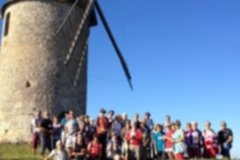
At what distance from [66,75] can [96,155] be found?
7.86 metres

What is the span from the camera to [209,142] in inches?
568

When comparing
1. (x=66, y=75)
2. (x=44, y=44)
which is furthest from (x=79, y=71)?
(x=44, y=44)

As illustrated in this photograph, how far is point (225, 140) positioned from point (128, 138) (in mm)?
3329

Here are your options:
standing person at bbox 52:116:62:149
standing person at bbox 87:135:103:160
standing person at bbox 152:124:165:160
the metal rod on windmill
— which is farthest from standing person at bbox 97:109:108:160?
the metal rod on windmill

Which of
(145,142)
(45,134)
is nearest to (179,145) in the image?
(145,142)

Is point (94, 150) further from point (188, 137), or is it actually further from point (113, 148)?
point (188, 137)

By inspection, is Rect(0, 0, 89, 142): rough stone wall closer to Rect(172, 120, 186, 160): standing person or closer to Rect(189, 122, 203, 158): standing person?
Rect(189, 122, 203, 158): standing person

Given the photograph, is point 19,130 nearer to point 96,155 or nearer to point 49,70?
point 49,70

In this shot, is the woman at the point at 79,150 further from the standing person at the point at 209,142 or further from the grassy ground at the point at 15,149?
the standing person at the point at 209,142

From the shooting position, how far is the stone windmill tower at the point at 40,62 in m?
19.5

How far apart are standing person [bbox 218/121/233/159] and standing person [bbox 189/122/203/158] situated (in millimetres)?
662

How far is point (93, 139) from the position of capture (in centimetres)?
1350

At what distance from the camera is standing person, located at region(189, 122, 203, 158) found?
14.2m

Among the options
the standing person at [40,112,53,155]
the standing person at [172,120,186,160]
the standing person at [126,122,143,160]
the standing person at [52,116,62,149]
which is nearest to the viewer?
the standing person at [172,120,186,160]
